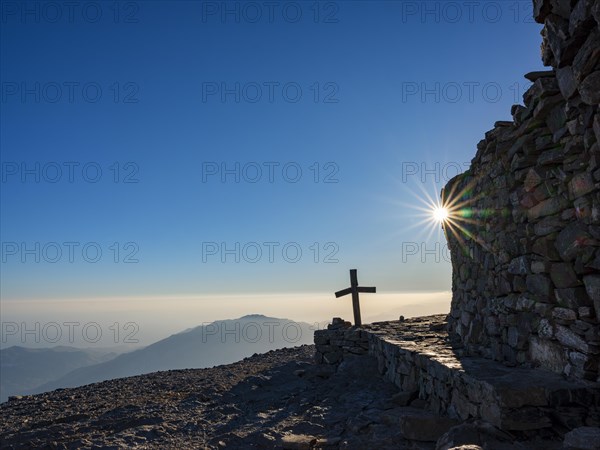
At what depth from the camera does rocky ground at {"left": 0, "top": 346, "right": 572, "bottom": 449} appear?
6.30 metres

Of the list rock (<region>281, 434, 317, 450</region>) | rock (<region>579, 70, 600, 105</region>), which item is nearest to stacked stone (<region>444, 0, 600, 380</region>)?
rock (<region>579, 70, 600, 105</region>)

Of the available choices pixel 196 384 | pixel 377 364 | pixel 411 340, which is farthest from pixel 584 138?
pixel 196 384

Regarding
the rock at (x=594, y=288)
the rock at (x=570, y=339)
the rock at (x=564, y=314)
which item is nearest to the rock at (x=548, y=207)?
the rock at (x=594, y=288)

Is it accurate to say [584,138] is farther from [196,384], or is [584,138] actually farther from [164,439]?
[196,384]

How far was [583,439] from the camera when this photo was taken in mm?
3572

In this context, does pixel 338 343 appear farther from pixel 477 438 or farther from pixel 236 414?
pixel 477 438

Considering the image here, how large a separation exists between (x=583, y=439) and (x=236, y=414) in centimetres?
666

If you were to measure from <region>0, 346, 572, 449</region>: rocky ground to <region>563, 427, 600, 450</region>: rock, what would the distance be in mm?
236

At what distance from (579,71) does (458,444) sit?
416 centimetres

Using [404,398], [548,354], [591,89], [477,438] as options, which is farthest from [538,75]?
[404,398]

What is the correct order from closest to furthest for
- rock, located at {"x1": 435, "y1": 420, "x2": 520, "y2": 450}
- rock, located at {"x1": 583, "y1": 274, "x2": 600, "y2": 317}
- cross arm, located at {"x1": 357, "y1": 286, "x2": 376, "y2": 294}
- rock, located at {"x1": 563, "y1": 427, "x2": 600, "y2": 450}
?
rock, located at {"x1": 563, "y1": 427, "x2": 600, "y2": 450} → rock, located at {"x1": 435, "y1": 420, "x2": 520, "y2": 450} → rock, located at {"x1": 583, "y1": 274, "x2": 600, "y2": 317} → cross arm, located at {"x1": 357, "y1": 286, "x2": 376, "y2": 294}

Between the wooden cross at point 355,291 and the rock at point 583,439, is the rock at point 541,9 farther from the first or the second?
the wooden cross at point 355,291

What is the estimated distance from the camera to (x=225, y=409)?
29.2 ft

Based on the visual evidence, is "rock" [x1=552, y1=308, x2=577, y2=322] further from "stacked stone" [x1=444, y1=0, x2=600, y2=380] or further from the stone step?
the stone step
